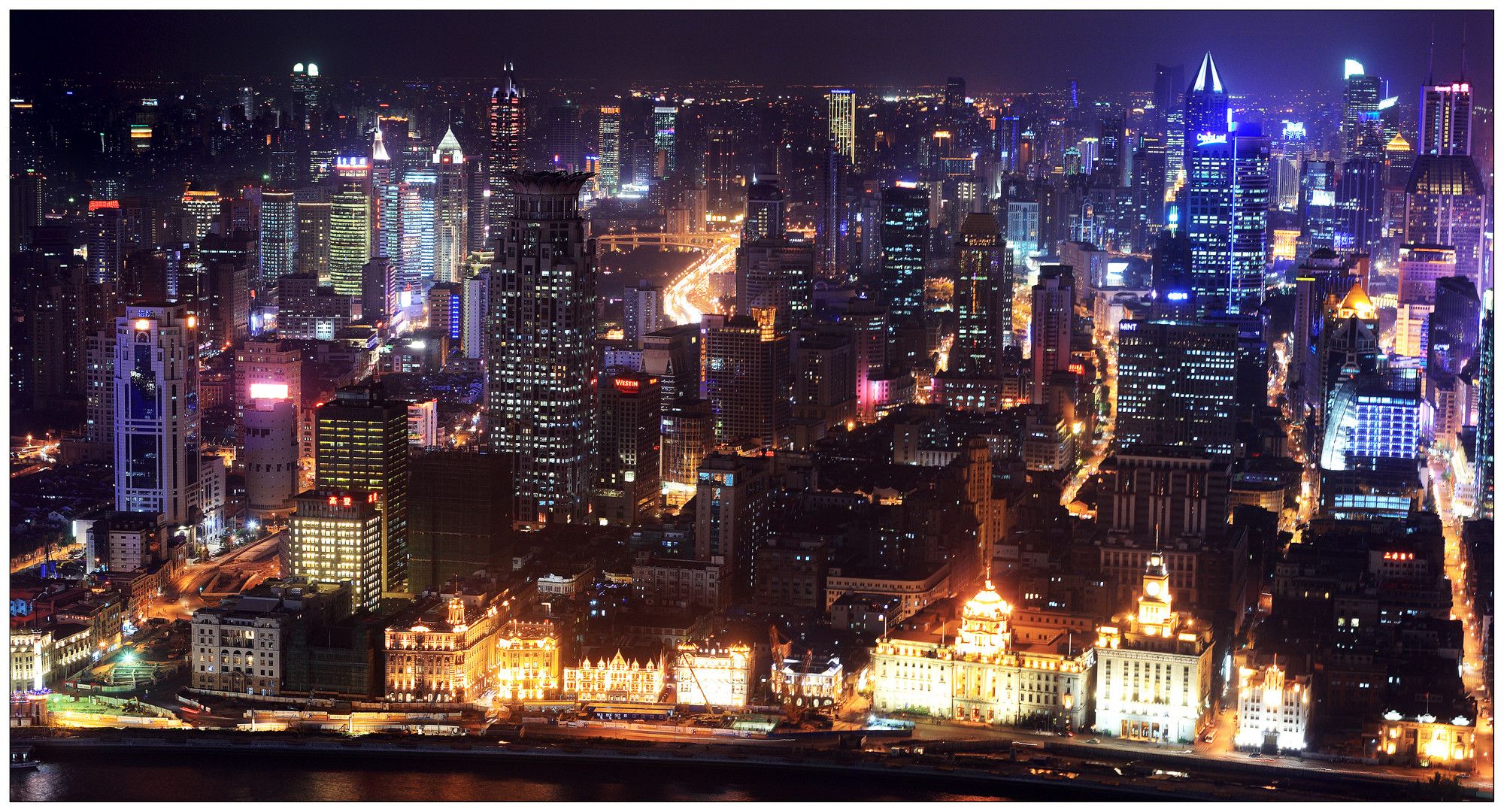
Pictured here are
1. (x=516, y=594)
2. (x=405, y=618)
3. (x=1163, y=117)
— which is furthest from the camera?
(x=1163, y=117)

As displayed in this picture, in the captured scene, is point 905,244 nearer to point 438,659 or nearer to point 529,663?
point 529,663

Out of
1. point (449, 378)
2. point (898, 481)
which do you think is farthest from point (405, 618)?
point (449, 378)

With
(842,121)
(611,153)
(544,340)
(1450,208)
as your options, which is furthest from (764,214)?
(544,340)

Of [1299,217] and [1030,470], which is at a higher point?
[1299,217]

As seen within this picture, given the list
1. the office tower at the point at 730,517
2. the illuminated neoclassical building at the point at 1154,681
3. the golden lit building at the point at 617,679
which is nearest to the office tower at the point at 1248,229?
the office tower at the point at 730,517

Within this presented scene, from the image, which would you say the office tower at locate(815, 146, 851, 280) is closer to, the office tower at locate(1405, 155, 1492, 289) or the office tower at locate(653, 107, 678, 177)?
the office tower at locate(653, 107, 678, 177)

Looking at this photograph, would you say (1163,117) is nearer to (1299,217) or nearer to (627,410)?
(1299,217)

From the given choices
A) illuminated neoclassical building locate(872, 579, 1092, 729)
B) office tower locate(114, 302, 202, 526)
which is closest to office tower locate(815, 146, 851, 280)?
office tower locate(114, 302, 202, 526)
